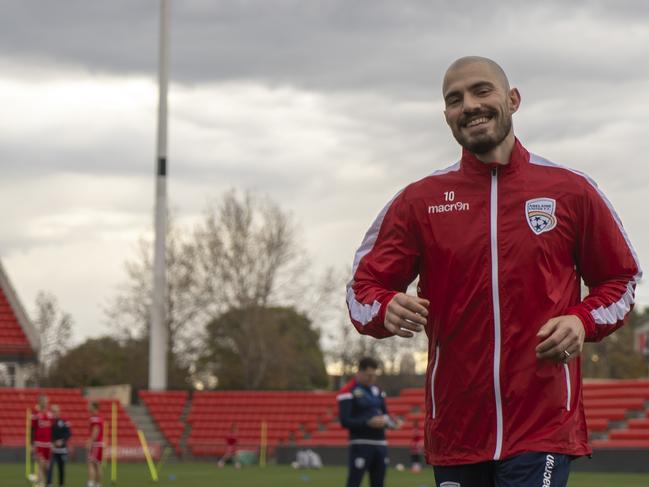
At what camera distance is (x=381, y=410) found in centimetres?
1675

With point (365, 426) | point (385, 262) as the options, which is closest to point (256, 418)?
point (365, 426)

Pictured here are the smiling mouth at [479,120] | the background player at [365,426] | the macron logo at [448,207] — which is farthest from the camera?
the background player at [365,426]

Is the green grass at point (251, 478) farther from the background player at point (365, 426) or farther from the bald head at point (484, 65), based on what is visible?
the bald head at point (484, 65)

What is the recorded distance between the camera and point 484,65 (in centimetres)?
467

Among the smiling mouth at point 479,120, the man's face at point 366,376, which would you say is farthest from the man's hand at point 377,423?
the smiling mouth at point 479,120

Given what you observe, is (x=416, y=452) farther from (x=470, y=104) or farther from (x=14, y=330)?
(x=470, y=104)

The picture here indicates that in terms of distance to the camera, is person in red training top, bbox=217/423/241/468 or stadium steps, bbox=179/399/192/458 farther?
stadium steps, bbox=179/399/192/458

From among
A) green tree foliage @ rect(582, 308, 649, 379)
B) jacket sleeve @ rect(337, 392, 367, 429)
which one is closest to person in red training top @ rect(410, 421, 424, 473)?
jacket sleeve @ rect(337, 392, 367, 429)

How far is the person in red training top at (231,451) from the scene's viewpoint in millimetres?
42500

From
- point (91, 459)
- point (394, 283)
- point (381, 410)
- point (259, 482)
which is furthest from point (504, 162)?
point (259, 482)

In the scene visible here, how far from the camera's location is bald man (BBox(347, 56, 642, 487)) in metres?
4.60

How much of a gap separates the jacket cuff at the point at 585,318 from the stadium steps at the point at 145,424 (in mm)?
42843

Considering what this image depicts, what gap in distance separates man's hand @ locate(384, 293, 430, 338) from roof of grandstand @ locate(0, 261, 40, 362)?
4489cm

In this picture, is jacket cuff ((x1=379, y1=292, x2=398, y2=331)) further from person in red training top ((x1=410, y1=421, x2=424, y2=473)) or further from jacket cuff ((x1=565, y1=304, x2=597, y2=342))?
person in red training top ((x1=410, y1=421, x2=424, y2=473))
